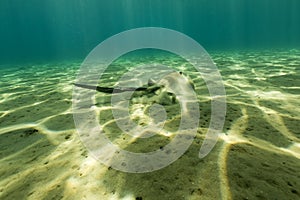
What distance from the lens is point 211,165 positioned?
229 cm

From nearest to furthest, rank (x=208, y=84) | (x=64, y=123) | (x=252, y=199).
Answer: (x=252, y=199) < (x=64, y=123) < (x=208, y=84)

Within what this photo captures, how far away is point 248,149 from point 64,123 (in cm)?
335

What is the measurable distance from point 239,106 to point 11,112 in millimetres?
5484

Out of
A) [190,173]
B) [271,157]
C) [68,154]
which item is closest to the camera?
[190,173]

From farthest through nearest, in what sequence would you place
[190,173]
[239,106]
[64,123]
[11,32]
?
[11,32] < [239,106] < [64,123] < [190,173]

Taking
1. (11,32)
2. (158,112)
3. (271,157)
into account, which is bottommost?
(271,157)

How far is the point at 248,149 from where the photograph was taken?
2.61 meters

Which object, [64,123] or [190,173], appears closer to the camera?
[190,173]

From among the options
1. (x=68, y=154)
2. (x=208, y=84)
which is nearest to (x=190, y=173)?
(x=68, y=154)

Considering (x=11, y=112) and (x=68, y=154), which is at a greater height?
(x=11, y=112)

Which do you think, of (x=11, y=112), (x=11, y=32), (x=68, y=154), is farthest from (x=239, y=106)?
(x=11, y=32)

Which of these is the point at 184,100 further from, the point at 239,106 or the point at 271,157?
the point at 271,157

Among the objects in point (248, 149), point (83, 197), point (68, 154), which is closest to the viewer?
point (83, 197)

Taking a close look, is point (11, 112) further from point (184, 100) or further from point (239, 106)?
point (239, 106)
